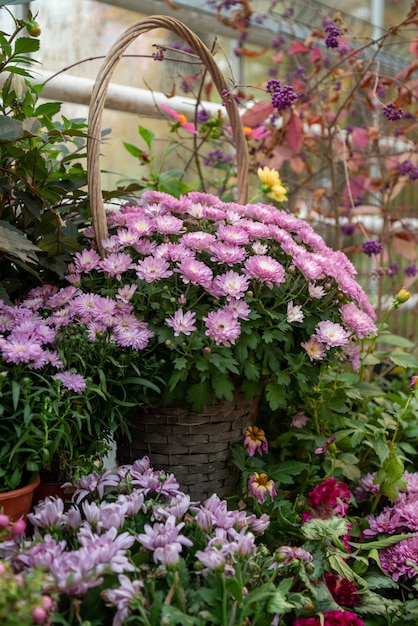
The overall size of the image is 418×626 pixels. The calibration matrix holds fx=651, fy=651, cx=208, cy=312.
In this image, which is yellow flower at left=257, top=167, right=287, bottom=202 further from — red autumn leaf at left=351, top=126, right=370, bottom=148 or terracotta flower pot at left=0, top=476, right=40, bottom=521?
terracotta flower pot at left=0, top=476, right=40, bottom=521

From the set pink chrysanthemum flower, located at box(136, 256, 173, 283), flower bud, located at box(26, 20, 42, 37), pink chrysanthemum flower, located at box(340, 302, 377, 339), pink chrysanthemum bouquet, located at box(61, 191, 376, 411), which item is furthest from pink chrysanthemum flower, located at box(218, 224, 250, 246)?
flower bud, located at box(26, 20, 42, 37)

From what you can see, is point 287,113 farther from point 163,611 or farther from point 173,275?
point 163,611

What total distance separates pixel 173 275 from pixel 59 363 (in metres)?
0.23

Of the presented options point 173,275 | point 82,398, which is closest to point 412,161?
point 173,275

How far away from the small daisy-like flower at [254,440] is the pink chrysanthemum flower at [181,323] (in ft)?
0.83

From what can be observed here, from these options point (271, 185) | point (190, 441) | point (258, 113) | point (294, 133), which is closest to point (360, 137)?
point (294, 133)

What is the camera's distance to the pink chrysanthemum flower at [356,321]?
107 cm

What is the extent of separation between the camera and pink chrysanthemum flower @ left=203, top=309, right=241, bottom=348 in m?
0.95

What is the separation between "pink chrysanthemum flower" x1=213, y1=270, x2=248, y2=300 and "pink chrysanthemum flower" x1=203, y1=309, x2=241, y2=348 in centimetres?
3

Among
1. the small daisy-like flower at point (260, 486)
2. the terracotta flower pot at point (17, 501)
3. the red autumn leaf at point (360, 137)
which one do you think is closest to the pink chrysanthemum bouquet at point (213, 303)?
the small daisy-like flower at point (260, 486)

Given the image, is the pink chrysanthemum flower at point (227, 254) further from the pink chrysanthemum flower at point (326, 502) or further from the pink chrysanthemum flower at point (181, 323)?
the pink chrysanthemum flower at point (326, 502)

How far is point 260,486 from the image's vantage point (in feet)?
3.44

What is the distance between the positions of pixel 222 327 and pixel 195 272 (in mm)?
93

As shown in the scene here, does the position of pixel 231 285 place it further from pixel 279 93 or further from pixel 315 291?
pixel 279 93
